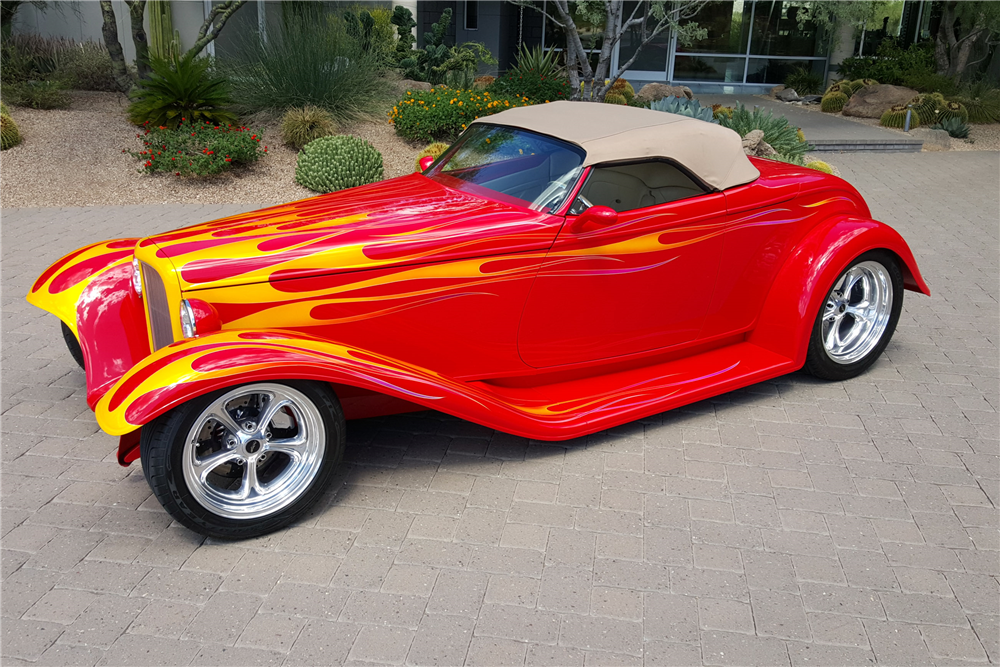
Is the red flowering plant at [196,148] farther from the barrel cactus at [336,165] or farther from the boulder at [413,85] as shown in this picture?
the boulder at [413,85]

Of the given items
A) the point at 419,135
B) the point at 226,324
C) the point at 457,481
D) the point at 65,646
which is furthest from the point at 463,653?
the point at 419,135

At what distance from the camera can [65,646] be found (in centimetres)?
278

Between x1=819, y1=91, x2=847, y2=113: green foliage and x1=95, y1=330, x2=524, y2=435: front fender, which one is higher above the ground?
x1=819, y1=91, x2=847, y2=113: green foliage

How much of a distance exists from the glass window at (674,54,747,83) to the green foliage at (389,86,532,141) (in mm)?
12134

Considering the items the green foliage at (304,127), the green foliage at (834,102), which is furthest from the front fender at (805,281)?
the green foliage at (834,102)

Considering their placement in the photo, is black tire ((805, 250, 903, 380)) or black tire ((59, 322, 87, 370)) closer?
black tire ((59, 322, 87, 370))

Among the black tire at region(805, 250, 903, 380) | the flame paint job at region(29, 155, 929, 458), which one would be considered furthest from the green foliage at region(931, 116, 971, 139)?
the flame paint job at region(29, 155, 929, 458)

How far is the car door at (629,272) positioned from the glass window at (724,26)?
1928 cm

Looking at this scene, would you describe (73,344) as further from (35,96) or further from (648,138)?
(35,96)

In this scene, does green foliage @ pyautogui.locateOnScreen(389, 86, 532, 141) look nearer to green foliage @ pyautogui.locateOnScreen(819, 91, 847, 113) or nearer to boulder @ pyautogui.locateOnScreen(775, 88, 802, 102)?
green foliage @ pyautogui.locateOnScreen(819, 91, 847, 113)

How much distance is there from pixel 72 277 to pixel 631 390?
10.9ft

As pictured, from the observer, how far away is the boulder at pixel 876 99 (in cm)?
1727

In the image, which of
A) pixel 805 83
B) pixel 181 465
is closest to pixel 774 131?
pixel 181 465

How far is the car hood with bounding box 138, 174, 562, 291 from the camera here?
3510mm
